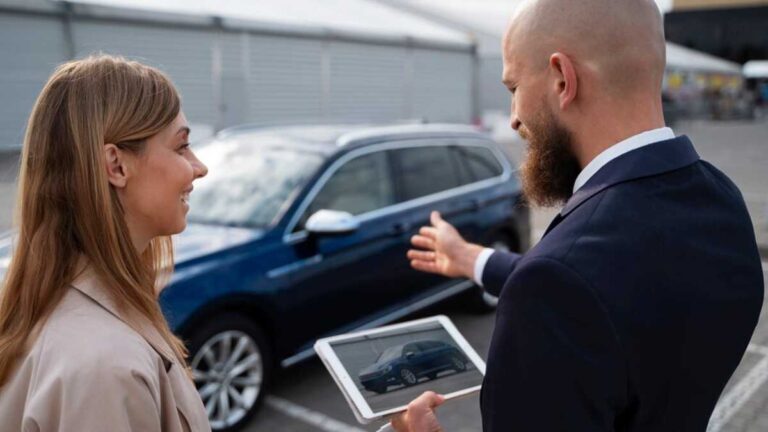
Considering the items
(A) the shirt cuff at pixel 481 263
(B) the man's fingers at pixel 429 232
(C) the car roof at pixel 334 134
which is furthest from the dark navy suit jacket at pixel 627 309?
(C) the car roof at pixel 334 134

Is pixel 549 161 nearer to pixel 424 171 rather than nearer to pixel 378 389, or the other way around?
pixel 378 389

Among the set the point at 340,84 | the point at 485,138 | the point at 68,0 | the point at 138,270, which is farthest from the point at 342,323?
the point at 340,84

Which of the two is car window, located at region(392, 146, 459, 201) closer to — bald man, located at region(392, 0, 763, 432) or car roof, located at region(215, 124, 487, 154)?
car roof, located at region(215, 124, 487, 154)

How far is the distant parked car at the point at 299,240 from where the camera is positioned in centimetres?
375

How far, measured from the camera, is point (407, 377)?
1.67 m

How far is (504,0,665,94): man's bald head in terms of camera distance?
4.33ft

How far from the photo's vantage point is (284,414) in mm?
4086

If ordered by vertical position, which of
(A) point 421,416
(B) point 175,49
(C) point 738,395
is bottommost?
(C) point 738,395

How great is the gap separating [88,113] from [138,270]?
0.35m

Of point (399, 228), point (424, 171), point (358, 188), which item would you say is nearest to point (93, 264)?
point (358, 188)

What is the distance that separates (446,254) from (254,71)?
16.7 m

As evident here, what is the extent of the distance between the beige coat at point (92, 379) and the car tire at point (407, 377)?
0.52 metres

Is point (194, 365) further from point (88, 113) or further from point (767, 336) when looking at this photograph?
point (767, 336)

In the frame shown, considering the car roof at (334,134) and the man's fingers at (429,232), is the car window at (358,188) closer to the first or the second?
the car roof at (334,134)
